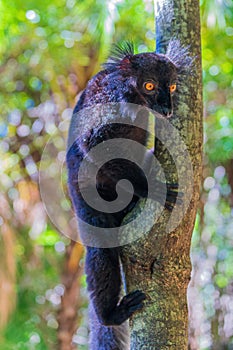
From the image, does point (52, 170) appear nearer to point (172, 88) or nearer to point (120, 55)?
point (120, 55)

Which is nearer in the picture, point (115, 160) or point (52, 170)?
point (115, 160)

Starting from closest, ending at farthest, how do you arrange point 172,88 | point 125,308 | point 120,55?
point 125,308, point 172,88, point 120,55

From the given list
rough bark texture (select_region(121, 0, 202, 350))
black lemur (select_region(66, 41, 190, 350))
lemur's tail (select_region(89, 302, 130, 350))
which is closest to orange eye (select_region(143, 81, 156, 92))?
black lemur (select_region(66, 41, 190, 350))

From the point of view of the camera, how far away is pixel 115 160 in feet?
8.09

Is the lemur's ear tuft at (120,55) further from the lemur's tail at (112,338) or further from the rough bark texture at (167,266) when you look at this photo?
the lemur's tail at (112,338)

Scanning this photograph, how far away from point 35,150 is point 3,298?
5.98 ft

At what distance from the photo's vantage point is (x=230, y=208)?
555 centimetres

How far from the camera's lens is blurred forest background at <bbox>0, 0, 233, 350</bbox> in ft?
15.5

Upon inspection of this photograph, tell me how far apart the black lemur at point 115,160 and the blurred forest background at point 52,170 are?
6.60ft

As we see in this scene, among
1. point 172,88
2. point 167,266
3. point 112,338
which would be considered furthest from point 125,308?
point 172,88

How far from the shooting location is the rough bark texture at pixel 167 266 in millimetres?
1968

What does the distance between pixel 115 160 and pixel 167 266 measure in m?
0.66

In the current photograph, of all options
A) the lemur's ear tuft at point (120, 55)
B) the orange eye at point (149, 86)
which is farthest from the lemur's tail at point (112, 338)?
the lemur's ear tuft at point (120, 55)

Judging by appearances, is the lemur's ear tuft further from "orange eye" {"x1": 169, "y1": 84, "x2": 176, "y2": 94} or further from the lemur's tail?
the lemur's tail
